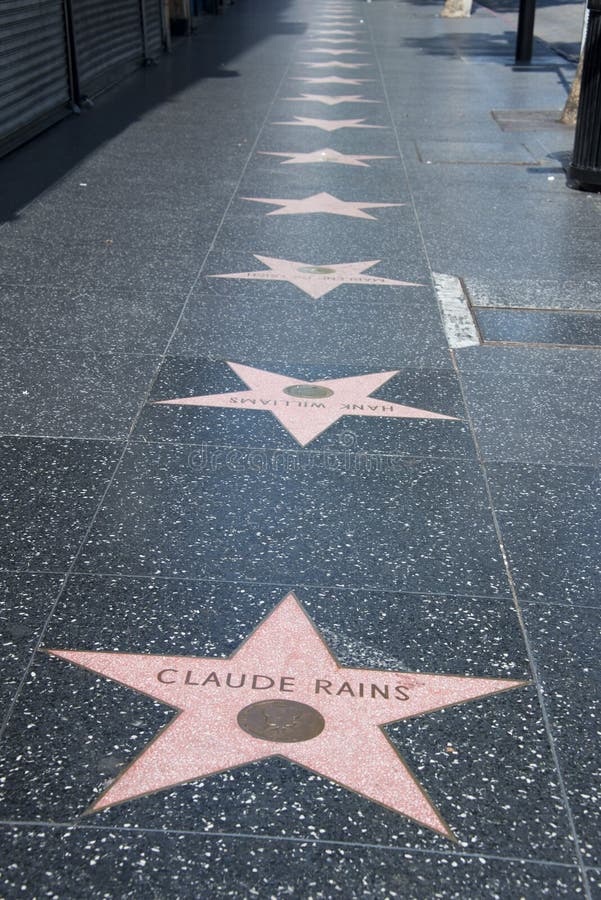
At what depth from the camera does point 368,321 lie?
5.58 metres

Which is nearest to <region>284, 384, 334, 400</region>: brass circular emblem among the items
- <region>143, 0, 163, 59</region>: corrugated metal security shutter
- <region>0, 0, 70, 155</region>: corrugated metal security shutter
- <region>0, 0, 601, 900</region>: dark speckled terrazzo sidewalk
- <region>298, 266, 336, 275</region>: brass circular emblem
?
<region>0, 0, 601, 900</region>: dark speckled terrazzo sidewalk

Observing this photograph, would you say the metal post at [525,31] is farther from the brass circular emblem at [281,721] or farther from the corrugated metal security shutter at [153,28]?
the brass circular emblem at [281,721]

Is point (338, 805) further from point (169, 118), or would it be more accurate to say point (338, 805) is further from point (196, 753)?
point (169, 118)

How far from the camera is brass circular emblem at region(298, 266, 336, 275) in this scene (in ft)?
21.1

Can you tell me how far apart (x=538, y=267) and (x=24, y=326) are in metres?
3.00

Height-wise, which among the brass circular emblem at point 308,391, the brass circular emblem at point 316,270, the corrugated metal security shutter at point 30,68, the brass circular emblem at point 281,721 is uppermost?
the corrugated metal security shutter at point 30,68

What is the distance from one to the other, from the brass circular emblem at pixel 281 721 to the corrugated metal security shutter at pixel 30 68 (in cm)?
801

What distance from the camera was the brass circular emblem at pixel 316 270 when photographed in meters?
6.42

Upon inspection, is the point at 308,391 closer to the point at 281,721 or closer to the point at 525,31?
the point at 281,721

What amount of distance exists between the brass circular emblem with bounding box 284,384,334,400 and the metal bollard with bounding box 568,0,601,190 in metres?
4.56

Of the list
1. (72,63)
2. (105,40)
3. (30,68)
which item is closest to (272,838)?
(30,68)

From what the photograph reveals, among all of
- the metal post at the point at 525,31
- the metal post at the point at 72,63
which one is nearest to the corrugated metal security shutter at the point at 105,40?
the metal post at the point at 72,63

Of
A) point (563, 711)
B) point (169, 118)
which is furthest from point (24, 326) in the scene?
point (169, 118)

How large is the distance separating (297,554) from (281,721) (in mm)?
815
